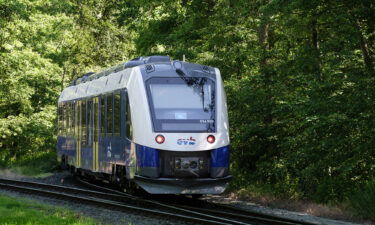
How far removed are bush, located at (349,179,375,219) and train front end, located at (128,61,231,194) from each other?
300 centimetres

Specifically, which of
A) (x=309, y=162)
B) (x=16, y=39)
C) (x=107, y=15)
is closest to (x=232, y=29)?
(x=309, y=162)

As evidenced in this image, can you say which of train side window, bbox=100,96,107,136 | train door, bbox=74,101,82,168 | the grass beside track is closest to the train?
train side window, bbox=100,96,107,136

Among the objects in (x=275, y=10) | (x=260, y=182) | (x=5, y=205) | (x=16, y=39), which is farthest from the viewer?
(x=16, y=39)

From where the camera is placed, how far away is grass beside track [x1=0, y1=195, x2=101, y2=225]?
11.4 meters

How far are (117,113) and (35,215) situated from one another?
4.38 m

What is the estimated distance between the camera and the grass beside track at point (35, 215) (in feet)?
37.4

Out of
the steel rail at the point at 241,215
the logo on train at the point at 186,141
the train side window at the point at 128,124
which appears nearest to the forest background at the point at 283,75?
the steel rail at the point at 241,215

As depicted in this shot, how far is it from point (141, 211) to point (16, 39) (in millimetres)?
17482

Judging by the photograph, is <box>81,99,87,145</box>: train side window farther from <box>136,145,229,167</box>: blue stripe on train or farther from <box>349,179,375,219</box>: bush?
<box>349,179,375,219</box>: bush

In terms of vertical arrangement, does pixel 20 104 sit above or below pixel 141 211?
above

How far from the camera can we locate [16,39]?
29.0 meters

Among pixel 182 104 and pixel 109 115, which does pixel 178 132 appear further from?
pixel 109 115

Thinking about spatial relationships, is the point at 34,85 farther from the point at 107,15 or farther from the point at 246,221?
the point at 246,221

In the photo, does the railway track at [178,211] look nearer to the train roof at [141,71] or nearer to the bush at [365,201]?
the bush at [365,201]
